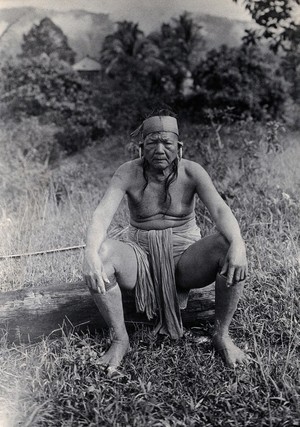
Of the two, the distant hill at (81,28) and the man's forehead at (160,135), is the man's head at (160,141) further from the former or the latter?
the distant hill at (81,28)

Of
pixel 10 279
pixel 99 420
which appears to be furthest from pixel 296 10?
pixel 99 420

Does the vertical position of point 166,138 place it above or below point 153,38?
below

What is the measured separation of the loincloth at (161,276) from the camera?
268cm

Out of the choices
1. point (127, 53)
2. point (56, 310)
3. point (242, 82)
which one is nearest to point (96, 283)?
point (56, 310)

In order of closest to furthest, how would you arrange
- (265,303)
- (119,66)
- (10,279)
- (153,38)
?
(265,303), (10,279), (153,38), (119,66)

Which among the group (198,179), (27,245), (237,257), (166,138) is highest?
(166,138)

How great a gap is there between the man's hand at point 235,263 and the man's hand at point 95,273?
0.63 metres

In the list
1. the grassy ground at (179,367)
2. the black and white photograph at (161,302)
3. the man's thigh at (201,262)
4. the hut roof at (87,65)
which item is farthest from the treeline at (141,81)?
the man's thigh at (201,262)

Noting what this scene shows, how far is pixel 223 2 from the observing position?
4137 mm

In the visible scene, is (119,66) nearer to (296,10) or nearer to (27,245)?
(296,10)

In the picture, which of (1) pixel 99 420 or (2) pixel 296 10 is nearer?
(1) pixel 99 420

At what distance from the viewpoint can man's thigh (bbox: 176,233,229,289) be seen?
8.18ft

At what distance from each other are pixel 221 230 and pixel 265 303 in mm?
773

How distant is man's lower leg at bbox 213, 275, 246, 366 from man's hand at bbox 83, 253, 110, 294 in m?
0.63
